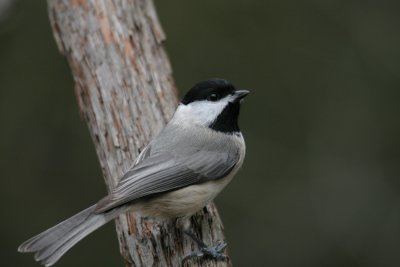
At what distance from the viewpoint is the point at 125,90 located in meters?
4.44

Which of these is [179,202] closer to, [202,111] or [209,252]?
[209,252]

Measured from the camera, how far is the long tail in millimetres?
3379

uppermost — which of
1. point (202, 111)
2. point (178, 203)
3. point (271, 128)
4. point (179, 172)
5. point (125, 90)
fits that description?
point (125, 90)

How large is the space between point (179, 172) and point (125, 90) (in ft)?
3.11

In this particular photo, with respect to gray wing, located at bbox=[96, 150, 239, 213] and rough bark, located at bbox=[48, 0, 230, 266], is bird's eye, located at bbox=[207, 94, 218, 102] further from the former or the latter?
rough bark, located at bbox=[48, 0, 230, 266]

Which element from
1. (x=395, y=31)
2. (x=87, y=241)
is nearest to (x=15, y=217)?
(x=87, y=241)

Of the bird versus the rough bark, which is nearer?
the bird

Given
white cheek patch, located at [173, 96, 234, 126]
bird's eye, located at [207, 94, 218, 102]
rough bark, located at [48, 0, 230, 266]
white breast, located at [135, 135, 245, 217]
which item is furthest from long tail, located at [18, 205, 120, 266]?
bird's eye, located at [207, 94, 218, 102]

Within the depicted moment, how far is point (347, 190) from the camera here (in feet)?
22.7

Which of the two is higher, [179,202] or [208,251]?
[179,202]

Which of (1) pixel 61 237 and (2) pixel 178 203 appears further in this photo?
(2) pixel 178 203

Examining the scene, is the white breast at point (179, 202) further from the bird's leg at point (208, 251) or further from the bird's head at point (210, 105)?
the bird's head at point (210, 105)

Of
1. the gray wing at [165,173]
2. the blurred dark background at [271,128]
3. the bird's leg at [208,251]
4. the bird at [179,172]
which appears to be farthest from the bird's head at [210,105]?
the blurred dark background at [271,128]

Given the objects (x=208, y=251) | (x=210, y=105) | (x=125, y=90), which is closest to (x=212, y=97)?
(x=210, y=105)
